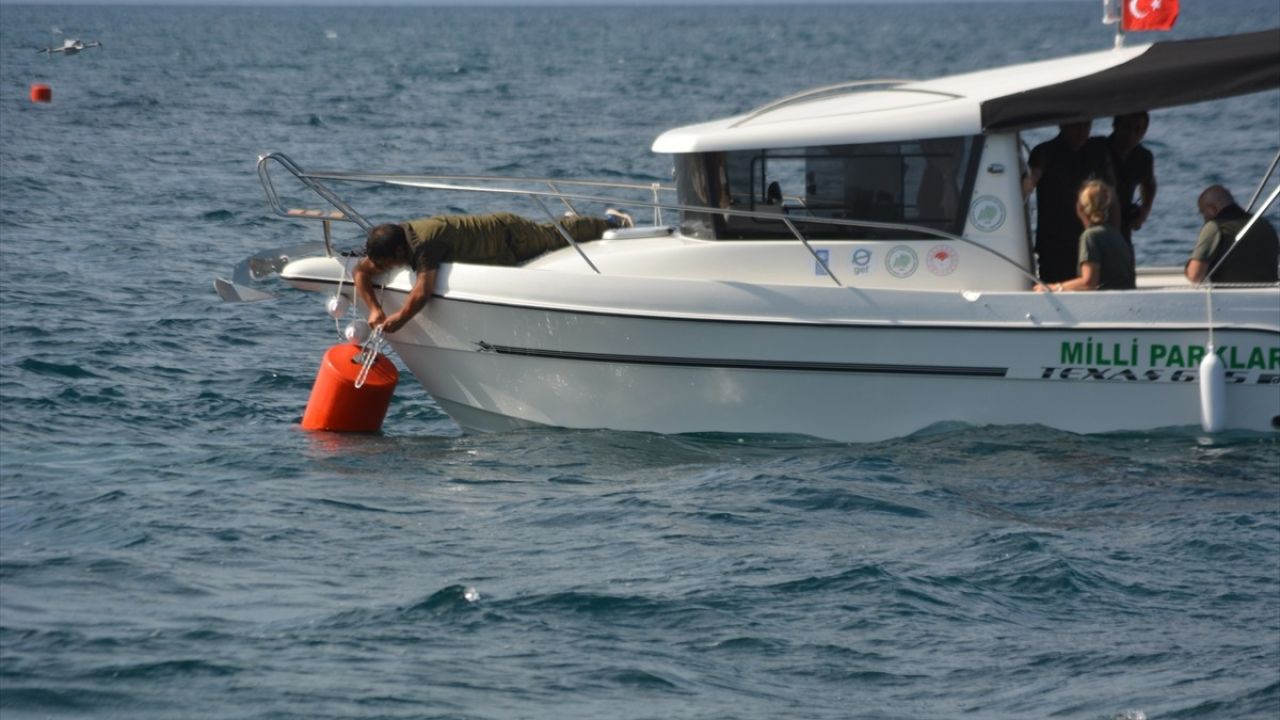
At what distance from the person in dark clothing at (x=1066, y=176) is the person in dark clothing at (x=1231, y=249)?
26.0 inches

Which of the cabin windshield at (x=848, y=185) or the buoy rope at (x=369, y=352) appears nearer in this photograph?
the cabin windshield at (x=848, y=185)

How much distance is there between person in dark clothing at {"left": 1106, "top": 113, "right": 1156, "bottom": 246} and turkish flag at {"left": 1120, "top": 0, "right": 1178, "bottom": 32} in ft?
2.16

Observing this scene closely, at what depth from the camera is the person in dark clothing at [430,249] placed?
10250 mm

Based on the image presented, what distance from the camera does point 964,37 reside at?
113 meters

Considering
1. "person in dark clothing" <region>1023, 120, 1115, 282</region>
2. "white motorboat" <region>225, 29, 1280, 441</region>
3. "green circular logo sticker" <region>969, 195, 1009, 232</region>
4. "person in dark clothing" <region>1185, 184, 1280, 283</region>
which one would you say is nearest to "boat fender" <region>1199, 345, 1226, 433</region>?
"white motorboat" <region>225, 29, 1280, 441</region>

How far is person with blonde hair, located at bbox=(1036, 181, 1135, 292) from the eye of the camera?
10.0 meters

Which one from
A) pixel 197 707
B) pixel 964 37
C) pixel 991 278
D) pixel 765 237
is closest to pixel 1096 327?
pixel 991 278

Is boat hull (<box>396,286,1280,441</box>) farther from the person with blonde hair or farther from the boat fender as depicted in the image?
the person with blonde hair

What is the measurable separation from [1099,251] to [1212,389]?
104cm

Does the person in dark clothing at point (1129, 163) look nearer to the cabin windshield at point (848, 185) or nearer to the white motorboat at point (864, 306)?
the white motorboat at point (864, 306)

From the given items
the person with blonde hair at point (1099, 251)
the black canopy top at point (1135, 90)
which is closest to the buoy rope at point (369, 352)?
the black canopy top at point (1135, 90)

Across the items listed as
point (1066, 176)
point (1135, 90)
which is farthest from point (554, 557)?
point (1135, 90)

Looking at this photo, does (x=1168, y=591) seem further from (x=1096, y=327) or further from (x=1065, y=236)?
(x=1065, y=236)

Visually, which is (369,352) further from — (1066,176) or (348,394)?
(1066,176)
